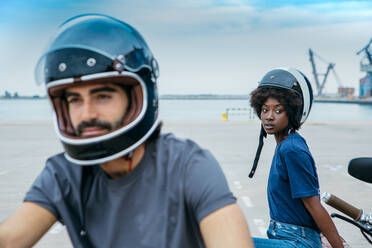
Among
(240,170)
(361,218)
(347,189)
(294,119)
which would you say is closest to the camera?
(361,218)

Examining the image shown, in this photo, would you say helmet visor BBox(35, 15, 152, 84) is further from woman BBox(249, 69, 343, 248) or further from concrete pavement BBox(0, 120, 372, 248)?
concrete pavement BBox(0, 120, 372, 248)

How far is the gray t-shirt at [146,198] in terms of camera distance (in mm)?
1355

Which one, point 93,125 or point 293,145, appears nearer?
point 93,125

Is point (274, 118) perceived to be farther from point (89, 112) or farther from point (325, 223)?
point (89, 112)

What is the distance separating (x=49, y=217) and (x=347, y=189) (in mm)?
6792

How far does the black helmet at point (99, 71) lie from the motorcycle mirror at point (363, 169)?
0.92m

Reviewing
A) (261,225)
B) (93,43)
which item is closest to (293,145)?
(93,43)

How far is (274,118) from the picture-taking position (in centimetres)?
279

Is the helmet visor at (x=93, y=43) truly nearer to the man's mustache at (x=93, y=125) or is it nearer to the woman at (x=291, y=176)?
the man's mustache at (x=93, y=125)

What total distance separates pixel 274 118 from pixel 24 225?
1.81 metres

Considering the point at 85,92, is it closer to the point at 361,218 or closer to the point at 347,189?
the point at 361,218

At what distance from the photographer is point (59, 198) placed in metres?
1.47

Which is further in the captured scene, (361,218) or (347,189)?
(347,189)

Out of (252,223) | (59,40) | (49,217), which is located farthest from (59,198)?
(252,223)
